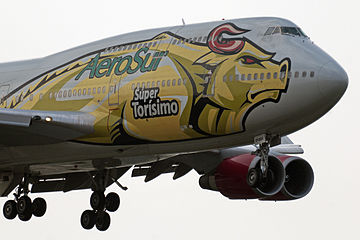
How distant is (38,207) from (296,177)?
27.4 feet

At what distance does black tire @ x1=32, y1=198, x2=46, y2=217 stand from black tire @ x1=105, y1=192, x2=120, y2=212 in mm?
2066

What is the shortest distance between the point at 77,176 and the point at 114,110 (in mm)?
6435

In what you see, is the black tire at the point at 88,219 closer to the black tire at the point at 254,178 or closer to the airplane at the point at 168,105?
the airplane at the point at 168,105

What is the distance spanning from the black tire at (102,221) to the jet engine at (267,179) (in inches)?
131

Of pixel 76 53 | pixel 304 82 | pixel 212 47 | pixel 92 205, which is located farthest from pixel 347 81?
pixel 92 205

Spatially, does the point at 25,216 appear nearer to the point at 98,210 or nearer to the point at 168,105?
the point at 98,210

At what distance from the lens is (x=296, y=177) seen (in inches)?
1286

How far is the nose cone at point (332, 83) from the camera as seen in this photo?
25688 mm

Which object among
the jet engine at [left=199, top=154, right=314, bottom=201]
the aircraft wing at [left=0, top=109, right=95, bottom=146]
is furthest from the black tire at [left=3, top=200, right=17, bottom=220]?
the jet engine at [left=199, top=154, right=314, bottom=201]

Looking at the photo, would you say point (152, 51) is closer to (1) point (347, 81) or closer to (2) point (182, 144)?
(2) point (182, 144)

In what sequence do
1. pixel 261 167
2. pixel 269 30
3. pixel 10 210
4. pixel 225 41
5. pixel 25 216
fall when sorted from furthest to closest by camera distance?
pixel 10 210 → pixel 25 216 → pixel 225 41 → pixel 269 30 → pixel 261 167

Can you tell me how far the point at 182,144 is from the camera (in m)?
28.3

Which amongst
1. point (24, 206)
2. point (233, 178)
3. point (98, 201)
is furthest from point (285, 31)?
point (24, 206)

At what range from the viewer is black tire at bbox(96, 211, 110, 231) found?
34.2 m
